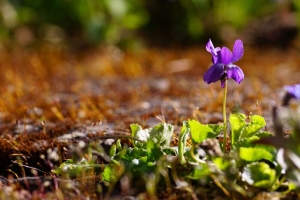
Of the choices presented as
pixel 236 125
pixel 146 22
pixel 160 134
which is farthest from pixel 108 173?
→ pixel 146 22

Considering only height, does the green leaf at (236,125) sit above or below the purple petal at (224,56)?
below

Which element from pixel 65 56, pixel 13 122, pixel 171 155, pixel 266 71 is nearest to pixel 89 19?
pixel 65 56

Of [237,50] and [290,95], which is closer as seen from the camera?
[290,95]

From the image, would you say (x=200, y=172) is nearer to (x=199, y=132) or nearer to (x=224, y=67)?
(x=199, y=132)

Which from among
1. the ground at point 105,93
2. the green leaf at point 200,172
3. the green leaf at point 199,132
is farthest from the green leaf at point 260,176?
the ground at point 105,93

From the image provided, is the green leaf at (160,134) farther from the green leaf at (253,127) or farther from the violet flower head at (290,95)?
the violet flower head at (290,95)

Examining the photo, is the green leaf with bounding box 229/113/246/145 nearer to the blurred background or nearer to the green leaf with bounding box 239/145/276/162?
the green leaf with bounding box 239/145/276/162

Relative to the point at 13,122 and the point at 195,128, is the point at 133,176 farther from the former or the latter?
the point at 13,122

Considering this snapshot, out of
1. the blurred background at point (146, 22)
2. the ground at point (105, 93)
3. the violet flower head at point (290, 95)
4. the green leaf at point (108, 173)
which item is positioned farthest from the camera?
the blurred background at point (146, 22)
